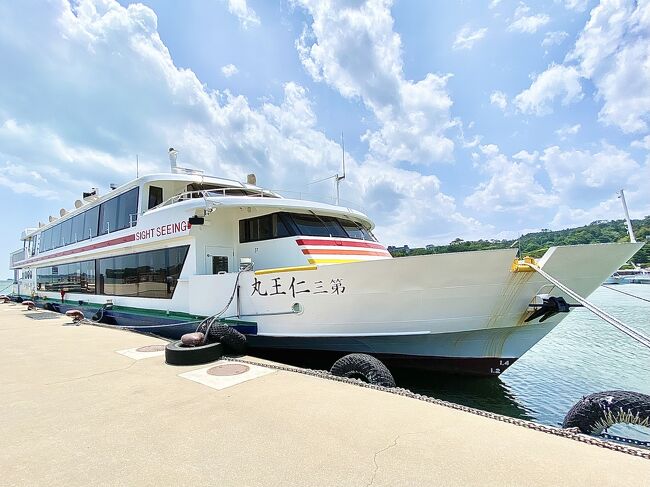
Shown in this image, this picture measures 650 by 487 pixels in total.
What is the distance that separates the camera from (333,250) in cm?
739

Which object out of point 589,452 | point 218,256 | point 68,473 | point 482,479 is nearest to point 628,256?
point 589,452

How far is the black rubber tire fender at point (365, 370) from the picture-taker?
180 inches

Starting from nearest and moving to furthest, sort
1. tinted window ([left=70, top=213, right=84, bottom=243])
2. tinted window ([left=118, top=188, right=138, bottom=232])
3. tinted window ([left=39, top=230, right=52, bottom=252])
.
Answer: tinted window ([left=118, top=188, right=138, bottom=232]) → tinted window ([left=70, top=213, right=84, bottom=243]) → tinted window ([left=39, top=230, right=52, bottom=252])

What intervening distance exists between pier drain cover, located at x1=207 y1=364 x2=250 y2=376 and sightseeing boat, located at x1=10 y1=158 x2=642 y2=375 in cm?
113

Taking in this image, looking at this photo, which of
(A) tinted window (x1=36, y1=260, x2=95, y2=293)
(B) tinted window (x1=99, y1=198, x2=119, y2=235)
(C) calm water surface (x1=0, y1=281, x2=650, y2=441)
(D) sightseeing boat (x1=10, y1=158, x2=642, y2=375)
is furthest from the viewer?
(A) tinted window (x1=36, y1=260, x2=95, y2=293)

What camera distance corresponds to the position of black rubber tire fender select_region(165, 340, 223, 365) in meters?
5.51

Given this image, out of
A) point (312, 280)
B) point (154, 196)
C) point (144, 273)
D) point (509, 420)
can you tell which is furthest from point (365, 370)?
point (154, 196)

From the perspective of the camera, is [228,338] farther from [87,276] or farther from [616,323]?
[87,276]

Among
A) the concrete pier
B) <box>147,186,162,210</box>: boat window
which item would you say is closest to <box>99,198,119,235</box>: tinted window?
<box>147,186,162,210</box>: boat window

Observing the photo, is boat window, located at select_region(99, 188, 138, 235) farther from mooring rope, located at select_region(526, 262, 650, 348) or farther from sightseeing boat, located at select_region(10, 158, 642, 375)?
mooring rope, located at select_region(526, 262, 650, 348)

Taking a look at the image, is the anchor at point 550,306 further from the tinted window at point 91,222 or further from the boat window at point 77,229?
the boat window at point 77,229

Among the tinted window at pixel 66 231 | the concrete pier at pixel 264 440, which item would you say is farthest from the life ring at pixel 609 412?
the tinted window at pixel 66 231

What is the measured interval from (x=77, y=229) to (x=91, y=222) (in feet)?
6.04

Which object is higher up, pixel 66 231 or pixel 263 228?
pixel 66 231
